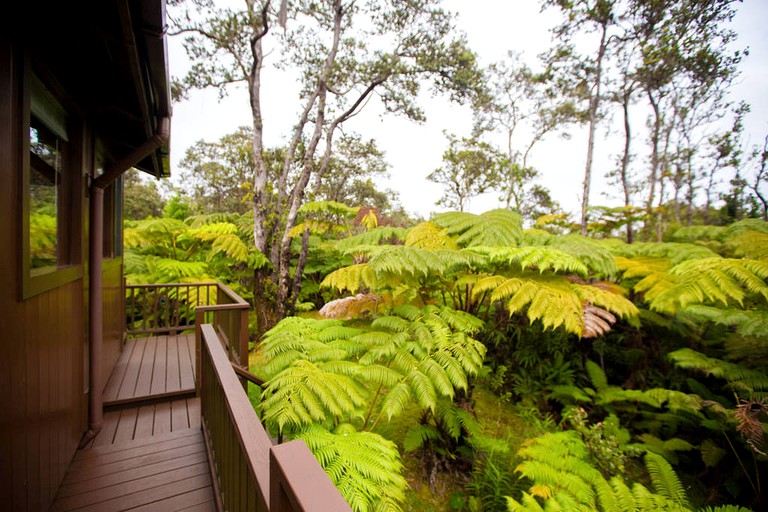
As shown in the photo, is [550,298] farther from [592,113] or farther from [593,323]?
[592,113]

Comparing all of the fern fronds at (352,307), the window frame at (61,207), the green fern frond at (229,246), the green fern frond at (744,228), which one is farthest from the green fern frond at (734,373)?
the green fern frond at (229,246)

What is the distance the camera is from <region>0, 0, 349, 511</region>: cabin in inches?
45.7

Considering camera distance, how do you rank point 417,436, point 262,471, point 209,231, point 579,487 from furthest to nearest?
point 209,231
point 417,436
point 579,487
point 262,471

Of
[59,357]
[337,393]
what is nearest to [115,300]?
[59,357]

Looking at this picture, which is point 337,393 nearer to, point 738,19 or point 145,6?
point 145,6

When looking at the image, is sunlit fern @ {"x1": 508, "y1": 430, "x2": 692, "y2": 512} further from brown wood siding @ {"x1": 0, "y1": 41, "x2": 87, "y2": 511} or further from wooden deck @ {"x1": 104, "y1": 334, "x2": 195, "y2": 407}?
wooden deck @ {"x1": 104, "y1": 334, "x2": 195, "y2": 407}

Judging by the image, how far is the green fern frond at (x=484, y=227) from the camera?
314 centimetres

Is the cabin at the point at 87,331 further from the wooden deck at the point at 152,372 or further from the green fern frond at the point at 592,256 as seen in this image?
the green fern frond at the point at 592,256

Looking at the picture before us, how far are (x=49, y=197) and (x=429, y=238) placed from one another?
2.84m

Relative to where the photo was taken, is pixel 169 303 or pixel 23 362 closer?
pixel 23 362

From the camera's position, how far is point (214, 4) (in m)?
6.08

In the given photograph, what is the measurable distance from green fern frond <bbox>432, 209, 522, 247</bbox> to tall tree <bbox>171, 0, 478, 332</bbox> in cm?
399

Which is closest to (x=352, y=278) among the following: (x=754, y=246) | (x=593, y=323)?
(x=593, y=323)

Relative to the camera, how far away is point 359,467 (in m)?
1.35
